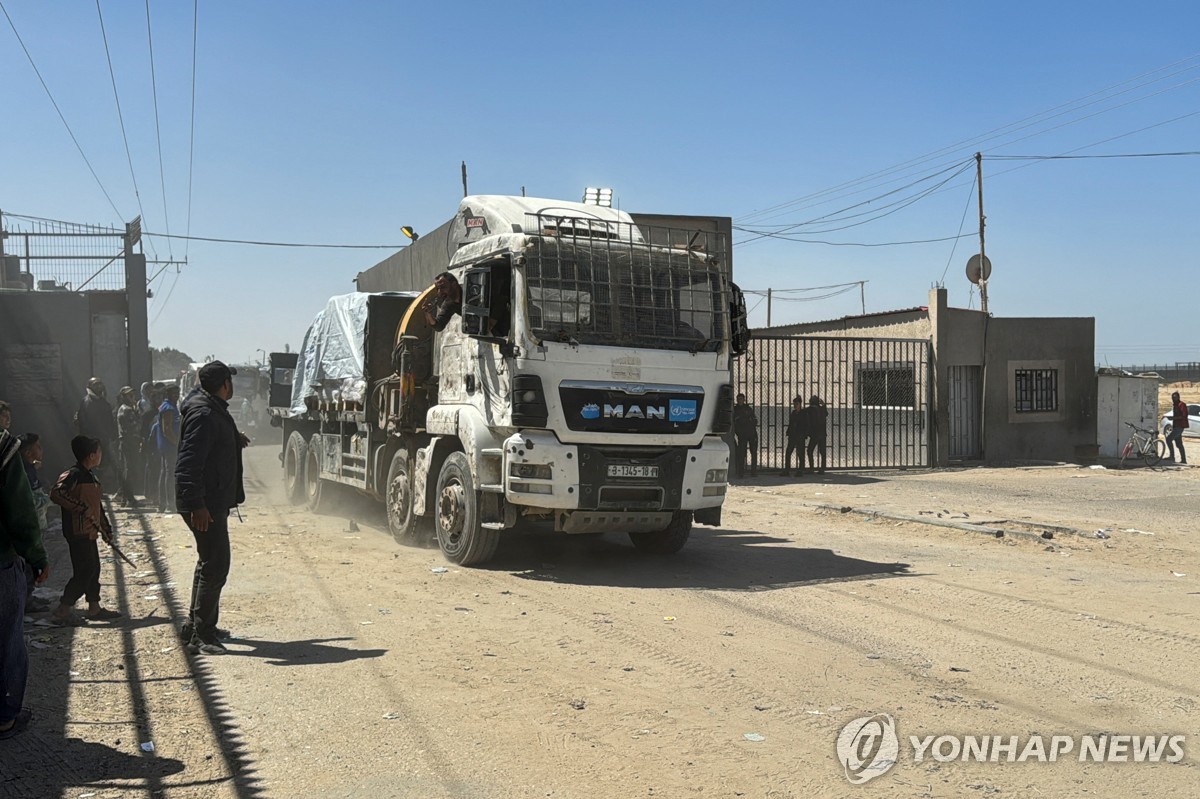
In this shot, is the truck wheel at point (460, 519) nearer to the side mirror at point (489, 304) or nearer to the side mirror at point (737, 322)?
the side mirror at point (489, 304)

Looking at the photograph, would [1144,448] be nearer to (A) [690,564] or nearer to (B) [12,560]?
(A) [690,564]

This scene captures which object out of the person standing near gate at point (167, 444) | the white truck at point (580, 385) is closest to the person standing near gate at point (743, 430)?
the white truck at point (580, 385)

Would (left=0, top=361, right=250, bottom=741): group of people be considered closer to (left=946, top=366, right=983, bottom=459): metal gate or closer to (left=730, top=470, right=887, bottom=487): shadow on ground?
(left=730, top=470, right=887, bottom=487): shadow on ground

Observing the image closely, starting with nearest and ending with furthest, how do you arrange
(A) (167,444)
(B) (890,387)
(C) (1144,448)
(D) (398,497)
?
(D) (398,497) < (A) (167,444) < (B) (890,387) < (C) (1144,448)

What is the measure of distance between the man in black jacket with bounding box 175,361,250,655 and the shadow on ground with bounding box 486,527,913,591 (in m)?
3.42

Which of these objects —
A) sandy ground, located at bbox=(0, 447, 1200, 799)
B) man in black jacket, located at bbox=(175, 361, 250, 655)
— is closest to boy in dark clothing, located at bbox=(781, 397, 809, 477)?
sandy ground, located at bbox=(0, 447, 1200, 799)

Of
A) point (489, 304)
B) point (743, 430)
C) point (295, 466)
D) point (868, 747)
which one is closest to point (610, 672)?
point (868, 747)

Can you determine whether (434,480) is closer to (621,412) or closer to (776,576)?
(621,412)

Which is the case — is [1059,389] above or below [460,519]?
above

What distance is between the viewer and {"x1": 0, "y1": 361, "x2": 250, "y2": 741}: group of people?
5.07 m

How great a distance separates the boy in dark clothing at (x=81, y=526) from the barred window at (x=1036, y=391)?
73.2 feet

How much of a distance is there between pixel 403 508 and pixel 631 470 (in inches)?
134

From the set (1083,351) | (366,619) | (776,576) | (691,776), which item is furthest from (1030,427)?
(691,776)

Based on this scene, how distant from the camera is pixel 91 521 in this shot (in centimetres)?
767
